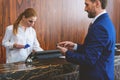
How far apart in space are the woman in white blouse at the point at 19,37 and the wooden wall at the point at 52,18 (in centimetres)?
109

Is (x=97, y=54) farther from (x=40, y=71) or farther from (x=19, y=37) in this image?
(x=19, y=37)

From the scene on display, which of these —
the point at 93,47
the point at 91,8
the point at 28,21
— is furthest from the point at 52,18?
the point at 93,47

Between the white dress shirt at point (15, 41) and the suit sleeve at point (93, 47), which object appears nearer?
the suit sleeve at point (93, 47)

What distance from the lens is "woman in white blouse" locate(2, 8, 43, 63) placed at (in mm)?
3115

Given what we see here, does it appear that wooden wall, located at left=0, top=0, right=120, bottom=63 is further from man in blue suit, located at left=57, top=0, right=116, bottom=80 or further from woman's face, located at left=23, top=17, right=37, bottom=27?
man in blue suit, located at left=57, top=0, right=116, bottom=80

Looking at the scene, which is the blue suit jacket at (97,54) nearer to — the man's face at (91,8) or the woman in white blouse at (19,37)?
the man's face at (91,8)

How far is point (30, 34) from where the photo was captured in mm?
3311

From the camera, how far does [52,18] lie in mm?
5004

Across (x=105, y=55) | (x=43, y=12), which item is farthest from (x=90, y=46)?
(x=43, y=12)

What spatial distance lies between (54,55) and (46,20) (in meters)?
2.03

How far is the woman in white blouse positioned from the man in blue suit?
1.19 metres

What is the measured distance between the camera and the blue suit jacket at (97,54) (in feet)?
6.39

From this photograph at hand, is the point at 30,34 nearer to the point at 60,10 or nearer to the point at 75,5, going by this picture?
the point at 60,10

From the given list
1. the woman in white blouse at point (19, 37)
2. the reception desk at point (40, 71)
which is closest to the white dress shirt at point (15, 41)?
the woman in white blouse at point (19, 37)
